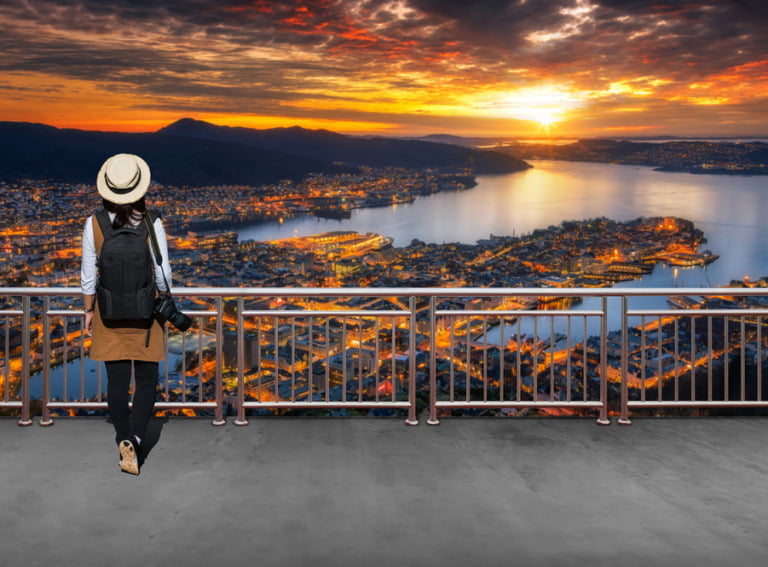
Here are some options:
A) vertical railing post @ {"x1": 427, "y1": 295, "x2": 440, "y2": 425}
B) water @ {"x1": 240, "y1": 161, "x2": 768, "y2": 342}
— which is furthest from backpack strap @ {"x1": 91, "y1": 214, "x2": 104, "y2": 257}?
water @ {"x1": 240, "y1": 161, "x2": 768, "y2": 342}

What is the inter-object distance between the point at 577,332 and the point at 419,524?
75.5 feet

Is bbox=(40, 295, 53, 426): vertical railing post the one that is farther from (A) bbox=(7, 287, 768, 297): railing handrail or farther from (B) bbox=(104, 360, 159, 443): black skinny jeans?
(B) bbox=(104, 360, 159, 443): black skinny jeans

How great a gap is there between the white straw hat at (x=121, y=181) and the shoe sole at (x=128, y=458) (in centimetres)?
124

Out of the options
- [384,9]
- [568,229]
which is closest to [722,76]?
[568,229]

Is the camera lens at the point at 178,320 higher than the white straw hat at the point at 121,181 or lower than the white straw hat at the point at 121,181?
lower

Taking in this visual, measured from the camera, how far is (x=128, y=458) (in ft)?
12.2

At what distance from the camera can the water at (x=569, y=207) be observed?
3097 cm

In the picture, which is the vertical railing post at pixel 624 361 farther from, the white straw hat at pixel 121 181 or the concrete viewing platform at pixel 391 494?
the white straw hat at pixel 121 181

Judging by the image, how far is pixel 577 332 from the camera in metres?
25.2

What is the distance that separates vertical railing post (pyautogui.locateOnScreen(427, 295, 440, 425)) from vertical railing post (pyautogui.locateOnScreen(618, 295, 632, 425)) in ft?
3.96

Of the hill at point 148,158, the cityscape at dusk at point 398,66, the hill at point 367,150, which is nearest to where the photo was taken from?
the cityscape at dusk at point 398,66

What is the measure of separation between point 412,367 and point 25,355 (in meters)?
2.51

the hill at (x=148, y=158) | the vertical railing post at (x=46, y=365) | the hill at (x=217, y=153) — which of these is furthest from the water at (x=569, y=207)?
the vertical railing post at (x=46, y=365)

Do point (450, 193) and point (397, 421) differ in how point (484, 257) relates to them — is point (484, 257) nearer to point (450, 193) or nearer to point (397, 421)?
point (450, 193)
